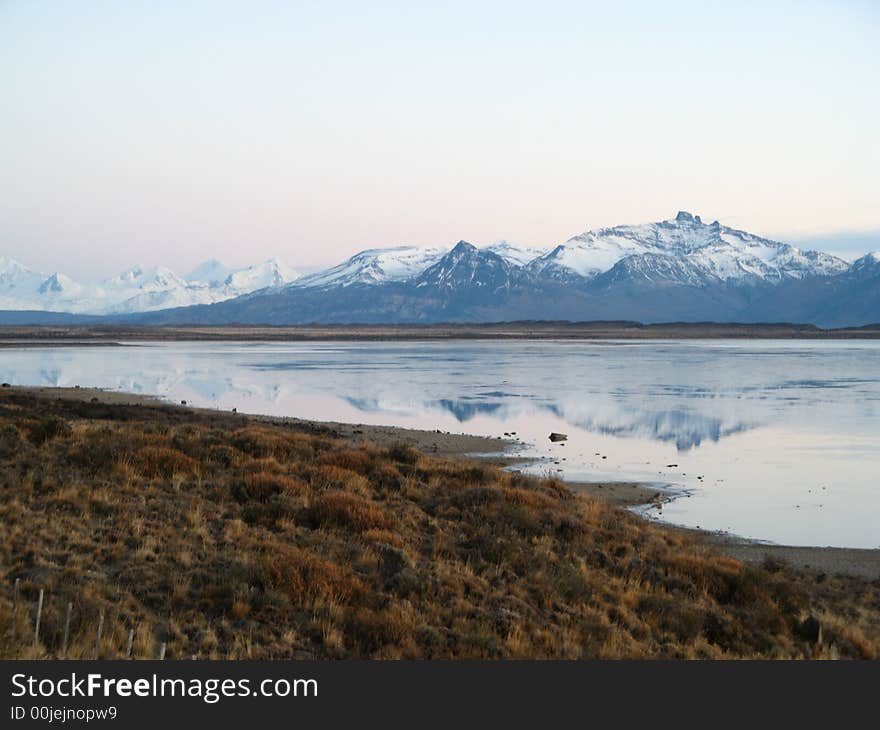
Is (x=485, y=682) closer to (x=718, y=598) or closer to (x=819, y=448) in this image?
(x=718, y=598)

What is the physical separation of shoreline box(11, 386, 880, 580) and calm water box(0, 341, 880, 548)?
0.84 m

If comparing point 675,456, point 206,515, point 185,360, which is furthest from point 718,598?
point 185,360

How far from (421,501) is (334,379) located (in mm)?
51142

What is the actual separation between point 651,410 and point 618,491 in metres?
21.8

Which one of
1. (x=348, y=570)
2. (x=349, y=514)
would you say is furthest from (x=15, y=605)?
(x=349, y=514)

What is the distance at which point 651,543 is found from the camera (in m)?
17.0

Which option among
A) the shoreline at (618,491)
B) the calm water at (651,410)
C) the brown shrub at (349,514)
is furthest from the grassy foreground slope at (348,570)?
the calm water at (651,410)

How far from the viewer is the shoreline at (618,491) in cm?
1811

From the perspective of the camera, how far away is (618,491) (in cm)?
2525

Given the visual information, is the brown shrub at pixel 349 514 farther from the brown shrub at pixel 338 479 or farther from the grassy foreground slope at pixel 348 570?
the brown shrub at pixel 338 479

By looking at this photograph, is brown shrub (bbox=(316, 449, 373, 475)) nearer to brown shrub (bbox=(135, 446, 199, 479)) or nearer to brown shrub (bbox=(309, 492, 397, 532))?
brown shrub (bbox=(135, 446, 199, 479))

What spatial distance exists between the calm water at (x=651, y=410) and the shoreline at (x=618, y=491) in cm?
84

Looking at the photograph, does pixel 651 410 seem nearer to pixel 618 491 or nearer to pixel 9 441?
pixel 618 491

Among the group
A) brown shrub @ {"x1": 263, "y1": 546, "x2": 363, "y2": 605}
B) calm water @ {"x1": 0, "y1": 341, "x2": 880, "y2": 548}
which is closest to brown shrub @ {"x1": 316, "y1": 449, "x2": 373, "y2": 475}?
brown shrub @ {"x1": 263, "y1": 546, "x2": 363, "y2": 605}
